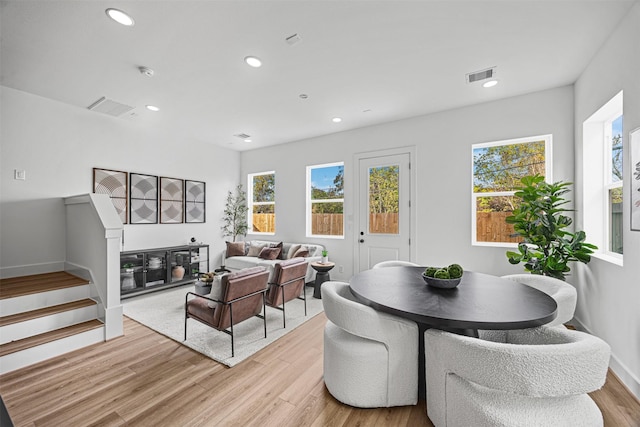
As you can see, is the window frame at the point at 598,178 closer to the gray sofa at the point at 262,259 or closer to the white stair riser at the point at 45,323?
the gray sofa at the point at 262,259

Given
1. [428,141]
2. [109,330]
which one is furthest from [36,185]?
[428,141]

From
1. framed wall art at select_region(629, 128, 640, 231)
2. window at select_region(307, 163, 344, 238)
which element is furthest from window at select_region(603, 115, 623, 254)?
window at select_region(307, 163, 344, 238)

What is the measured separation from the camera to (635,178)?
2.02 m

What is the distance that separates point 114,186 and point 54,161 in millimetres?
763

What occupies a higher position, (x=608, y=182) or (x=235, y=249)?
(x=608, y=182)

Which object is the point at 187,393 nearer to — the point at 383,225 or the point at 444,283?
the point at 444,283

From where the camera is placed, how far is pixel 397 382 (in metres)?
1.82

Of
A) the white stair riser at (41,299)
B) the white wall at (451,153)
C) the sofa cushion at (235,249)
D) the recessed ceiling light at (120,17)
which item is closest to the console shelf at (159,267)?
the sofa cushion at (235,249)

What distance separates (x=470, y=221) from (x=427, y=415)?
9.09ft

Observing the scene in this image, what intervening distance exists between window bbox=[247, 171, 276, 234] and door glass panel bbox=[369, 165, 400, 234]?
2.32 m

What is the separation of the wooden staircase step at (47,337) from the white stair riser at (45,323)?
0.05 meters

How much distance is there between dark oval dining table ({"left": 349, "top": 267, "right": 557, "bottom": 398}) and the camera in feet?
4.85

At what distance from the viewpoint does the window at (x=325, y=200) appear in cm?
512

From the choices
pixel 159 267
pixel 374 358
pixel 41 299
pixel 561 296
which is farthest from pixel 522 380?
pixel 159 267
